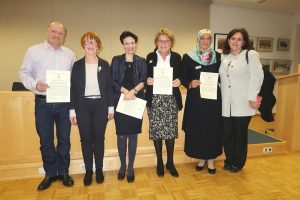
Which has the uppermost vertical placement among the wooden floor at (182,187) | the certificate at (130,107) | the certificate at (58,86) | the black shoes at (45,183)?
the certificate at (58,86)

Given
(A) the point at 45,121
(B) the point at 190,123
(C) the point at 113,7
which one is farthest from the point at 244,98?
(C) the point at 113,7

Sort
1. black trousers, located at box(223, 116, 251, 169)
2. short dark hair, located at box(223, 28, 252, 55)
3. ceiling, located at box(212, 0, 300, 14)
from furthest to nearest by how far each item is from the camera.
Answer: ceiling, located at box(212, 0, 300, 14) → black trousers, located at box(223, 116, 251, 169) → short dark hair, located at box(223, 28, 252, 55)

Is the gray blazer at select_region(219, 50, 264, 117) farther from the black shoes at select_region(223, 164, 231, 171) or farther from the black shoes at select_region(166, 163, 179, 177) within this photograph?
the black shoes at select_region(166, 163, 179, 177)

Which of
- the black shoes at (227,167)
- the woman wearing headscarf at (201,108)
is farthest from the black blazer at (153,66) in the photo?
the black shoes at (227,167)

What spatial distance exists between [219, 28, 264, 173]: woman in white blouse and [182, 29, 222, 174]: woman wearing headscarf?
0.09m

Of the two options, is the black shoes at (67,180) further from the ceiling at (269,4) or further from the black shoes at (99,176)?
the ceiling at (269,4)

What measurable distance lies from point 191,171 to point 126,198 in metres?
0.93

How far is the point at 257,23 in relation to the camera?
6.31m

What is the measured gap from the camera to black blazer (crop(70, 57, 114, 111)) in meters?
2.18

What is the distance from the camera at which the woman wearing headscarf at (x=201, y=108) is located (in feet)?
7.98

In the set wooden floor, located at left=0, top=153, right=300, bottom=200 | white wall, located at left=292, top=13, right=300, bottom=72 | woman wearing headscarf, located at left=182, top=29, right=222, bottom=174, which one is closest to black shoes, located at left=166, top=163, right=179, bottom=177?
wooden floor, located at left=0, top=153, right=300, bottom=200

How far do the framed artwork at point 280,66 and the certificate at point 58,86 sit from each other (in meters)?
6.27

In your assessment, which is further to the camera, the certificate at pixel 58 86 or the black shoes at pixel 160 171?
the black shoes at pixel 160 171

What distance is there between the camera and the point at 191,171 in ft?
9.05
